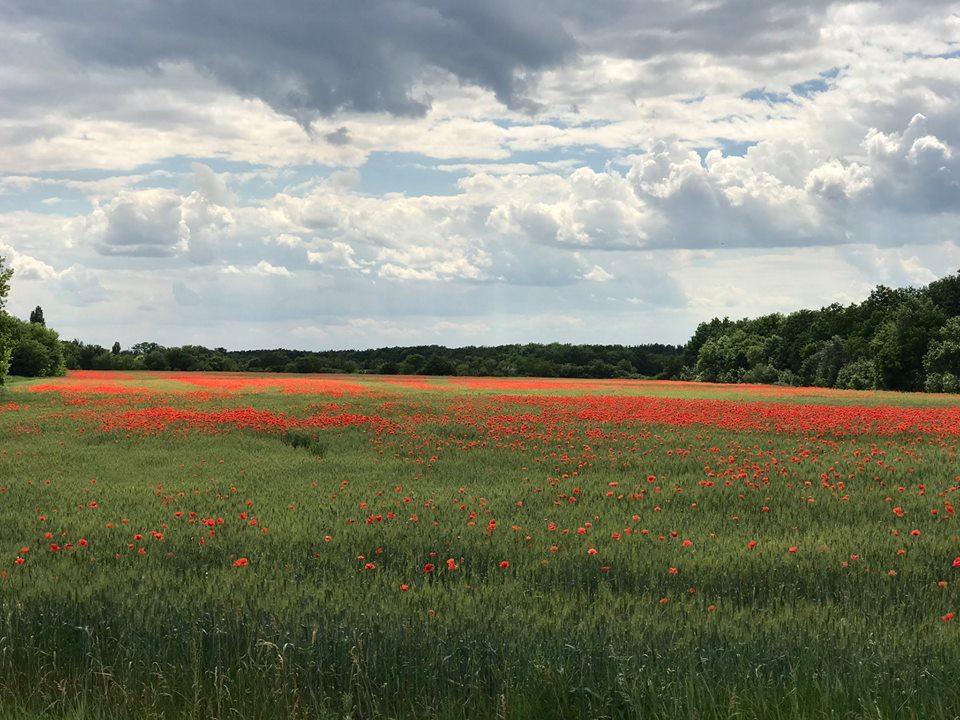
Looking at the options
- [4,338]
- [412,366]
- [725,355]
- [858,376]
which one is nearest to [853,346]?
[858,376]

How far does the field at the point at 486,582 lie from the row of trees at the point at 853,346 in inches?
2204

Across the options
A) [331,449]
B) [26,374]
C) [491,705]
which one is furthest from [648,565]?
[26,374]

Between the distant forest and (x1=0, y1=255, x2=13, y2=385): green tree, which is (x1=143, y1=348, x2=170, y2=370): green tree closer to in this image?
the distant forest

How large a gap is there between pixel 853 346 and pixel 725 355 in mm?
25242

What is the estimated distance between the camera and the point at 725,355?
372 feet

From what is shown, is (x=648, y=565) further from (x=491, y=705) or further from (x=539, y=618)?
(x=491, y=705)

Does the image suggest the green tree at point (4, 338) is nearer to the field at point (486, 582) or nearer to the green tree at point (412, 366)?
the field at point (486, 582)

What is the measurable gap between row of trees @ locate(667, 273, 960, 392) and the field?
55988 mm

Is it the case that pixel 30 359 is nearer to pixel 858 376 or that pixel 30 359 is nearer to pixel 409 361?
pixel 409 361

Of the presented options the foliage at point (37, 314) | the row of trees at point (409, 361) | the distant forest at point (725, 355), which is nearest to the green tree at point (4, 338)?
the distant forest at point (725, 355)

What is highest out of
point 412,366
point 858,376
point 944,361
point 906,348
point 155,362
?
point 906,348

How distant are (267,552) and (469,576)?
2.74 metres

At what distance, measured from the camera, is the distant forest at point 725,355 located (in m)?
73.3

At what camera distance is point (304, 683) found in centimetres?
599
